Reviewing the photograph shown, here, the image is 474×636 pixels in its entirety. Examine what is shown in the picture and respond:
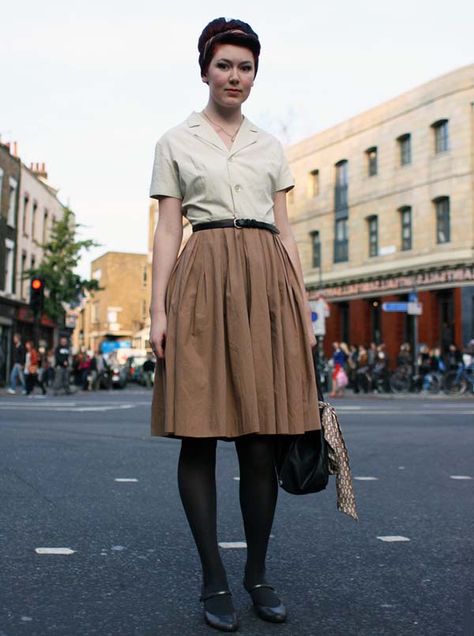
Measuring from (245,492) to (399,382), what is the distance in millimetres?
23859

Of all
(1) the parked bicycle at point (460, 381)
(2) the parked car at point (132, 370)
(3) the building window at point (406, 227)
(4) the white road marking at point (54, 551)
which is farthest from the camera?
(2) the parked car at point (132, 370)

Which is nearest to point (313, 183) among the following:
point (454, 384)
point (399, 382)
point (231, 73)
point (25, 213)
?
point (25, 213)

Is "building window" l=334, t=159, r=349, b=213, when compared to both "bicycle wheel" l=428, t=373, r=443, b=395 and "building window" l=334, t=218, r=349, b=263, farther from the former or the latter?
"bicycle wheel" l=428, t=373, r=443, b=395

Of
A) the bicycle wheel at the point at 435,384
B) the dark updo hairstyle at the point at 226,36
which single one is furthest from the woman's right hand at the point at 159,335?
the bicycle wheel at the point at 435,384

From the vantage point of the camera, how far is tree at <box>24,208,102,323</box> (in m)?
34.2

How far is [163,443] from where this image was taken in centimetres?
835

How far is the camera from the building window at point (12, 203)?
116ft

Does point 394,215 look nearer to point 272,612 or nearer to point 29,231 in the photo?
point 29,231

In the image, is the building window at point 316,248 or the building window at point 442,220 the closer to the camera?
the building window at point 442,220

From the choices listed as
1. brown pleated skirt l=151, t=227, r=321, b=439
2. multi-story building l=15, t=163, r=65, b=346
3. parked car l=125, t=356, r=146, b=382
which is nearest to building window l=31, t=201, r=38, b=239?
multi-story building l=15, t=163, r=65, b=346

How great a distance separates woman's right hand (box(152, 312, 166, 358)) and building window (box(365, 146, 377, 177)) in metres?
34.4

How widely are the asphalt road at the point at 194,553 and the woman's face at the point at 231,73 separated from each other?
1762 mm

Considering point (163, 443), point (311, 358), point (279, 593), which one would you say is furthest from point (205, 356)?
point (163, 443)

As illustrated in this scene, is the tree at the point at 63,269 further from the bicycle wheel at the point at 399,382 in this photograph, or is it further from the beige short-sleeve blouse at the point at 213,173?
the beige short-sleeve blouse at the point at 213,173
